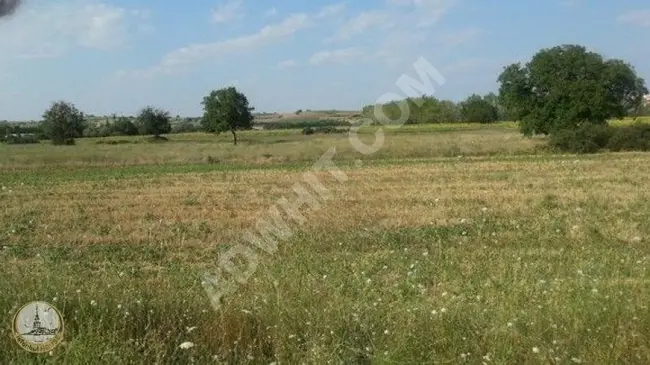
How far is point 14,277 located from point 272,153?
119 feet

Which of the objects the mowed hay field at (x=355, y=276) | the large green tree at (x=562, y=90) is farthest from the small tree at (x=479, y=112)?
the mowed hay field at (x=355, y=276)

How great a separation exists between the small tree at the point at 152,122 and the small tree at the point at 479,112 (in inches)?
1514

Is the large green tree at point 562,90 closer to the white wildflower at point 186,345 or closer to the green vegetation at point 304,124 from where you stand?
the green vegetation at point 304,124

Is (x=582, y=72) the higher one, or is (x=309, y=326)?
(x=582, y=72)

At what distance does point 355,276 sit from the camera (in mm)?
6832

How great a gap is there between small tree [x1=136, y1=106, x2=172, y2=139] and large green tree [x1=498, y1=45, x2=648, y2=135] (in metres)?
47.2

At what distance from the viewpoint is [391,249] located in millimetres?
9602

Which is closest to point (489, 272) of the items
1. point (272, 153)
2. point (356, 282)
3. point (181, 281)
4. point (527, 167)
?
point (356, 282)

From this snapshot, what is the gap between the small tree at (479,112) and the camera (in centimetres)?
9006

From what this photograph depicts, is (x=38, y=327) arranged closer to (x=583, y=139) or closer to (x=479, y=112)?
(x=583, y=139)

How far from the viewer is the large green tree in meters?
48.4

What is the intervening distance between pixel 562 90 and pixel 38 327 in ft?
161

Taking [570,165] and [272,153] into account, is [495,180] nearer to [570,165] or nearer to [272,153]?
[570,165]

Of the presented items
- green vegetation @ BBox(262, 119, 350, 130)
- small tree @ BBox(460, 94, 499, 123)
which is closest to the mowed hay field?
green vegetation @ BBox(262, 119, 350, 130)
